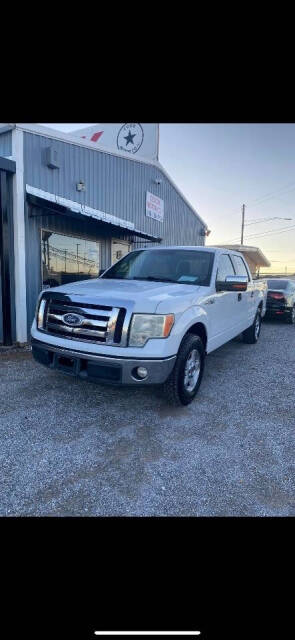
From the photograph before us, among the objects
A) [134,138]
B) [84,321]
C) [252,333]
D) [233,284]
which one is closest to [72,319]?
[84,321]

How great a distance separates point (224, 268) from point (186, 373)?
195cm

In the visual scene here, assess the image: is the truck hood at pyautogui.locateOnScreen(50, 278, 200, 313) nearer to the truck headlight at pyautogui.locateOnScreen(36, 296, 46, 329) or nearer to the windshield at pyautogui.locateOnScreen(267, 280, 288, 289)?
the truck headlight at pyautogui.locateOnScreen(36, 296, 46, 329)

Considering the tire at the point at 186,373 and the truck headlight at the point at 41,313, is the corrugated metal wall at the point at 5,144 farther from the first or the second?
the tire at the point at 186,373

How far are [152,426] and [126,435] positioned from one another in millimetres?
312

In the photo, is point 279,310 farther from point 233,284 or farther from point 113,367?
point 113,367

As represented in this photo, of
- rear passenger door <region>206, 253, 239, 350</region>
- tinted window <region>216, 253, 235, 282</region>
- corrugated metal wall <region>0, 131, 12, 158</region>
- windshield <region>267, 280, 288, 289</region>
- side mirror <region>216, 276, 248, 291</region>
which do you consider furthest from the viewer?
windshield <region>267, 280, 288, 289</region>

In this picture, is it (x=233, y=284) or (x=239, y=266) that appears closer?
(x=233, y=284)

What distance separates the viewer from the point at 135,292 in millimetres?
3336

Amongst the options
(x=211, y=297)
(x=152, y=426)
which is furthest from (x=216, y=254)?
(x=152, y=426)

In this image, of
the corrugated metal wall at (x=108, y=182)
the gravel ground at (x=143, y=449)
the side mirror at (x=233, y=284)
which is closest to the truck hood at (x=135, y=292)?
the side mirror at (x=233, y=284)

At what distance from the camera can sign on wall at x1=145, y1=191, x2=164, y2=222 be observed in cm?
→ 1051

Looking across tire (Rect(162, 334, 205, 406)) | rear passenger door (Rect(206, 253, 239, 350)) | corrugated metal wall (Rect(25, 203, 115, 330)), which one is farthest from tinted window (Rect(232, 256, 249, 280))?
corrugated metal wall (Rect(25, 203, 115, 330))
